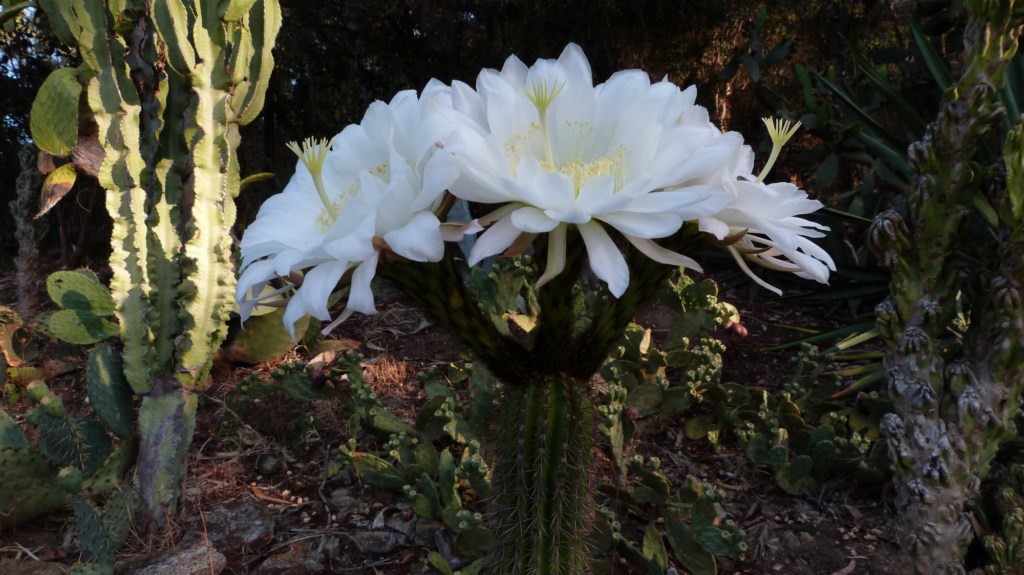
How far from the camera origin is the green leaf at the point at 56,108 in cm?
198

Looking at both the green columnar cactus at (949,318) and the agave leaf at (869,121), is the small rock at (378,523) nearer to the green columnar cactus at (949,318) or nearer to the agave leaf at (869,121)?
the green columnar cactus at (949,318)

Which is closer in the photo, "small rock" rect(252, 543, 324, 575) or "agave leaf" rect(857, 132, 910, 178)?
"small rock" rect(252, 543, 324, 575)

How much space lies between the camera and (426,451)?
1.83 meters

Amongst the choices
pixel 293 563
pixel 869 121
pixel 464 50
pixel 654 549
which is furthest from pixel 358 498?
pixel 464 50

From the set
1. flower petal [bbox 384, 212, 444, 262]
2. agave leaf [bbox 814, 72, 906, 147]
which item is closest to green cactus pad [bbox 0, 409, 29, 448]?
flower petal [bbox 384, 212, 444, 262]

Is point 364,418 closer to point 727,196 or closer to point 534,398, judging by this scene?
point 534,398

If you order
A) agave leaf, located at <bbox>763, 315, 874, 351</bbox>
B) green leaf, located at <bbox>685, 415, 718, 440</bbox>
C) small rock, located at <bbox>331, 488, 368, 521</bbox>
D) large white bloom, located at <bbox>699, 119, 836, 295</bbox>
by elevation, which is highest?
agave leaf, located at <bbox>763, 315, 874, 351</bbox>

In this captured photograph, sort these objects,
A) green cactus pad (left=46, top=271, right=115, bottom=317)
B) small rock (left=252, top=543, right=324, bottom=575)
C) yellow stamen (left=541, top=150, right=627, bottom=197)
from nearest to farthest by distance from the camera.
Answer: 1. yellow stamen (left=541, top=150, right=627, bottom=197)
2. small rock (left=252, top=543, right=324, bottom=575)
3. green cactus pad (left=46, top=271, right=115, bottom=317)

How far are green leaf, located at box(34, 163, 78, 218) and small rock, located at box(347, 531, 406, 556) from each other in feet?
4.94

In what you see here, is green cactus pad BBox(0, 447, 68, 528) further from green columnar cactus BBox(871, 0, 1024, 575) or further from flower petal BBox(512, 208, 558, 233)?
green columnar cactus BBox(871, 0, 1024, 575)

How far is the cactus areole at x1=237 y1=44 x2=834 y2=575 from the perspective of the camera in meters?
0.67

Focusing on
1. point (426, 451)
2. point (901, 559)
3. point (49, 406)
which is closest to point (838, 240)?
point (901, 559)

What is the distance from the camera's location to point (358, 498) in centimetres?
192

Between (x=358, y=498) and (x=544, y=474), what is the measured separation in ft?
3.88
